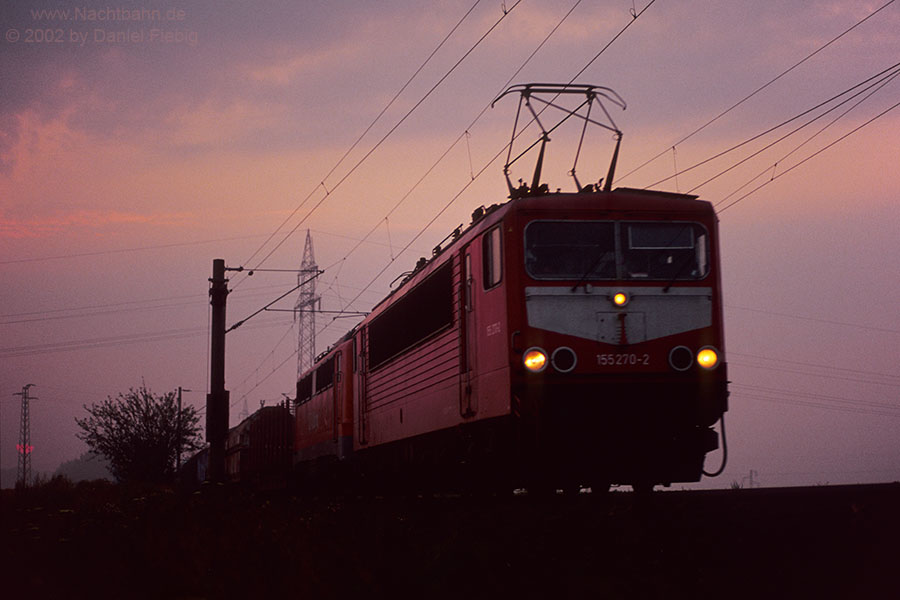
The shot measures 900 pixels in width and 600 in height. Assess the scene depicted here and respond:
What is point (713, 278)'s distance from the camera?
1142 cm

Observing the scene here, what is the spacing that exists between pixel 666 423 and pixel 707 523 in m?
2.63

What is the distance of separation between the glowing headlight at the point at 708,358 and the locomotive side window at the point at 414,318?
354 cm

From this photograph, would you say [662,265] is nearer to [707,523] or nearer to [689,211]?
[689,211]

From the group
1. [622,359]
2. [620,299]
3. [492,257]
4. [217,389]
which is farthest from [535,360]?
[217,389]

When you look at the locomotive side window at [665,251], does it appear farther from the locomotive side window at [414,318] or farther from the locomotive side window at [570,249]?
the locomotive side window at [414,318]

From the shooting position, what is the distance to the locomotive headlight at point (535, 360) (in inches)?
420

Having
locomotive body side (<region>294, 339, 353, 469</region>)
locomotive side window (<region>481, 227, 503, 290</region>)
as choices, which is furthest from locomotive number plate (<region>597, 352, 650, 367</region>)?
locomotive body side (<region>294, 339, 353, 469</region>)

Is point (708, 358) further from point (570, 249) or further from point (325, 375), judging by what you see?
point (325, 375)

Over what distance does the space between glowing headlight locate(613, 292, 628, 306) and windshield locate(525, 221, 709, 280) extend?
0.27 metres

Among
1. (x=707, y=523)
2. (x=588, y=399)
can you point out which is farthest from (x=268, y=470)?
(x=707, y=523)

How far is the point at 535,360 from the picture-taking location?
1071 cm

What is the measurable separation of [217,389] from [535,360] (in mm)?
16116

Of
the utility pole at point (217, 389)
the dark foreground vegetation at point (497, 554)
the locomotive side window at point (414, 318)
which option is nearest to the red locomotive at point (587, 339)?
the locomotive side window at point (414, 318)

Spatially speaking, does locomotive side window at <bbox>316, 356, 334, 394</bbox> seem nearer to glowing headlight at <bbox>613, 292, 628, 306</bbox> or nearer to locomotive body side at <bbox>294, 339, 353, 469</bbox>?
locomotive body side at <bbox>294, 339, 353, 469</bbox>
